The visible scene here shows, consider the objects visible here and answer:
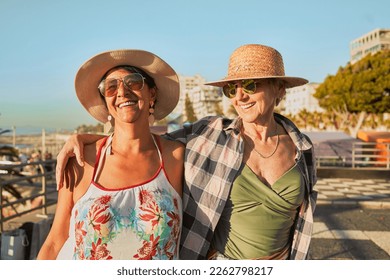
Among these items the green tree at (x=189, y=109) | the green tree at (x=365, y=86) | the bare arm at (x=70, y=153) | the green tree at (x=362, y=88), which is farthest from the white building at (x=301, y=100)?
the bare arm at (x=70, y=153)

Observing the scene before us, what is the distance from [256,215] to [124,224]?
639 millimetres

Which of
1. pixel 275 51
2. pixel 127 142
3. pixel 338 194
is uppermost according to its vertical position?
pixel 275 51

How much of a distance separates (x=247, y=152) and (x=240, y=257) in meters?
0.53

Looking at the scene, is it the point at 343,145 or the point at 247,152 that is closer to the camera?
the point at 247,152

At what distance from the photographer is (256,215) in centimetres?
188

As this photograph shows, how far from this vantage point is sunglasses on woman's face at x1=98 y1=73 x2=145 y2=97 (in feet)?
5.87

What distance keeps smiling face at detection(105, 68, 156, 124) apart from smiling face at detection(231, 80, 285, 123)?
1.56ft

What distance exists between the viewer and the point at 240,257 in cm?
193

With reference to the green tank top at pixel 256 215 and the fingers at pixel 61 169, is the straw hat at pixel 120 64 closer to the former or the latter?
the fingers at pixel 61 169

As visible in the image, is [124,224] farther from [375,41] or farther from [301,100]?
[301,100]

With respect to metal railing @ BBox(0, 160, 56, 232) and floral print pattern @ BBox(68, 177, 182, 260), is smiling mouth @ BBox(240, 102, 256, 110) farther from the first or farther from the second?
metal railing @ BBox(0, 160, 56, 232)
